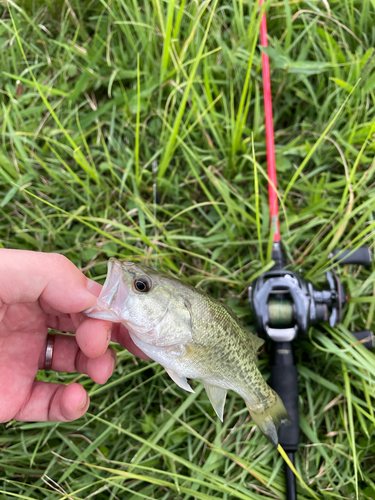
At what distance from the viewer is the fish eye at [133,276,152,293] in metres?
1.95

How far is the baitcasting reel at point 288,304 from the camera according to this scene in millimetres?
2537

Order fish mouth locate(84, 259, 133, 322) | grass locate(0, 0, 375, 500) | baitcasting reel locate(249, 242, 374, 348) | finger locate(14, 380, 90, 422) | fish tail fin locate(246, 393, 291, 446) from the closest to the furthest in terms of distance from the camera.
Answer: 1. fish mouth locate(84, 259, 133, 322)
2. finger locate(14, 380, 90, 422)
3. fish tail fin locate(246, 393, 291, 446)
4. baitcasting reel locate(249, 242, 374, 348)
5. grass locate(0, 0, 375, 500)

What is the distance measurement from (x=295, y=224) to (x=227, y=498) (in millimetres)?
2335

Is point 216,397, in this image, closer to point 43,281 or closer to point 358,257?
point 43,281

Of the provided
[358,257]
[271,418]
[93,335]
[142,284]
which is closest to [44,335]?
[93,335]

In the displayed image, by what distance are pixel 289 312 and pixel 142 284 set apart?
119cm

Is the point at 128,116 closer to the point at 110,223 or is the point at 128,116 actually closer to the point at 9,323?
the point at 110,223

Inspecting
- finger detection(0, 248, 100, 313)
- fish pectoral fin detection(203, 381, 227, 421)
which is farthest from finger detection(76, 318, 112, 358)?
fish pectoral fin detection(203, 381, 227, 421)

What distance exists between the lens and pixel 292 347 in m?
2.81

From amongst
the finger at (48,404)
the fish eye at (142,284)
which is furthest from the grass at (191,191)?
the fish eye at (142,284)

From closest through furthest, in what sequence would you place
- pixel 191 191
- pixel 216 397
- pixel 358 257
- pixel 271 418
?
1. pixel 216 397
2. pixel 271 418
3. pixel 358 257
4. pixel 191 191

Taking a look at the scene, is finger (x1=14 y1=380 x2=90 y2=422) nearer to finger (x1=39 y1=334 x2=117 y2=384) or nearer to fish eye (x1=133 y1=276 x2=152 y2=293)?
finger (x1=39 y1=334 x2=117 y2=384)

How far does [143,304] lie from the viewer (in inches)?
76.7

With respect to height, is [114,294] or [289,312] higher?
[114,294]
